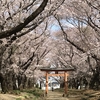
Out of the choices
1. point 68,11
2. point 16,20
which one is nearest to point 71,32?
point 68,11

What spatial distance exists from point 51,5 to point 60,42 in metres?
22.9

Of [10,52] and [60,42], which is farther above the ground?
[60,42]

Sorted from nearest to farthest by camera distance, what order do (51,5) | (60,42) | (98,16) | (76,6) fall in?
1. (51,5)
2. (98,16)
3. (76,6)
4. (60,42)

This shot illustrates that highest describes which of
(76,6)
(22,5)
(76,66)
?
(76,6)

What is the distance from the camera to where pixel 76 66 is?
35844 millimetres

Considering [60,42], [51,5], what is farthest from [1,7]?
[60,42]

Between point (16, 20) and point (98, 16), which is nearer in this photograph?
point (16, 20)

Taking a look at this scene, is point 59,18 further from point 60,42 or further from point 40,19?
point 60,42

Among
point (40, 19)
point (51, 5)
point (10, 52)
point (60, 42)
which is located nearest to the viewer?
point (51, 5)

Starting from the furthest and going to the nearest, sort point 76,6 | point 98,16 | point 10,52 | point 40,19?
point 10,52 → point 76,6 → point 98,16 → point 40,19

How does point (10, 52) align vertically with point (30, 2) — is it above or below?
below

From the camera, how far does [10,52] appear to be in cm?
1961

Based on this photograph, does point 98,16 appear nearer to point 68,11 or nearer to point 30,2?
point 68,11

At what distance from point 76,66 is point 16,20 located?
22.8 meters
